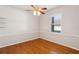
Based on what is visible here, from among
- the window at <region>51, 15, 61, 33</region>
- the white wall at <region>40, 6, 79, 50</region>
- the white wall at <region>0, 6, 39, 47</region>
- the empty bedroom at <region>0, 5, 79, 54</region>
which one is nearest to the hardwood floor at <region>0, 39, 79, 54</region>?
the empty bedroom at <region>0, 5, 79, 54</region>

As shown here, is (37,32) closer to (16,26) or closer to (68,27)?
(16,26)

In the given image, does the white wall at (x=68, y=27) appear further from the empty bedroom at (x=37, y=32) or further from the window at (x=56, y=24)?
the window at (x=56, y=24)

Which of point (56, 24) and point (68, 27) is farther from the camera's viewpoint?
point (56, 24)

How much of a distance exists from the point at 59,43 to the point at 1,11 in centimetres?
283

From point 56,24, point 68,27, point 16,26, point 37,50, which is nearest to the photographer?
point 37,50

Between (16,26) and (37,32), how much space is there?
141cm

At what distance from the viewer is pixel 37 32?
4414 mm

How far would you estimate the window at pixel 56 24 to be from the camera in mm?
3524

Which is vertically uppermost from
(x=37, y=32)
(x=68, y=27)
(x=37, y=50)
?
(x=68, y=27)

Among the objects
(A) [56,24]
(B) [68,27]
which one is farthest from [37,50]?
(A) [56,24]

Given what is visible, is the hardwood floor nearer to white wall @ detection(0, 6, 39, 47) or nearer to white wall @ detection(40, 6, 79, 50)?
white wall @ detection(40, 6, 79, 50)

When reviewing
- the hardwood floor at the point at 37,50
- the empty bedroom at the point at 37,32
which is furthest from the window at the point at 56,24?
the hardwood floor at the point at 37,50

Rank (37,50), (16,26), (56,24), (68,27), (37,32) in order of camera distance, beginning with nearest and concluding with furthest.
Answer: (37,50), (68,27), (16,26), (56,24), (37,32)
